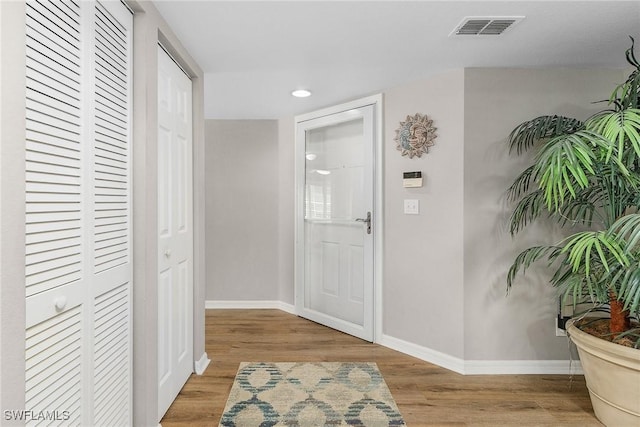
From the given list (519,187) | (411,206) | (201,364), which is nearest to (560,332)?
(519,187)

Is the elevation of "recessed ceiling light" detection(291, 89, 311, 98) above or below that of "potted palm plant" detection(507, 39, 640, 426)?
above

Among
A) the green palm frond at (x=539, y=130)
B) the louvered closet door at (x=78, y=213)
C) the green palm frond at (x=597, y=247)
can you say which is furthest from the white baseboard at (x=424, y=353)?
the louvered closet door at (x=78, y=213)

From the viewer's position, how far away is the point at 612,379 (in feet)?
6.49

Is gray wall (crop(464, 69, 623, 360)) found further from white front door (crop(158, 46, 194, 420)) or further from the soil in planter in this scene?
white front door (crop(158, 46, 194, 420))

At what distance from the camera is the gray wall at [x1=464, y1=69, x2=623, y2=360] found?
273 cm

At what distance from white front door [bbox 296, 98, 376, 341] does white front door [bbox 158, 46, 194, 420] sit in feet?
5.02

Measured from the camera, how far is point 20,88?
986 mm

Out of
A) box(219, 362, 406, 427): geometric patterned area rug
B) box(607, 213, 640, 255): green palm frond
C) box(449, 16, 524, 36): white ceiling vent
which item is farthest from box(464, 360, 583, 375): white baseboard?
box(449, 16, 524, 36): white ceiling vent

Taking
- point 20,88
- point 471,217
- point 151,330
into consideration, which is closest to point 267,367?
point 151,330

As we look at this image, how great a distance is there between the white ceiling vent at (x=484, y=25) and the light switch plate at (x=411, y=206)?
1.26 metres

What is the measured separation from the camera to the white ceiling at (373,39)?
191 cm

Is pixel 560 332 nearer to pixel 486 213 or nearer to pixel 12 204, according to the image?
pixel 486 213

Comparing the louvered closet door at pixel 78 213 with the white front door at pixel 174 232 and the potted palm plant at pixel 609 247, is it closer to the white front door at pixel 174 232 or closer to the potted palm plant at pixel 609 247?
the white front door at pixel 174 232

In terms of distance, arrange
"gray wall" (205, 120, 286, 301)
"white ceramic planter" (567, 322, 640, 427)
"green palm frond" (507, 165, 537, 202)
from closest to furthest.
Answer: "white ceramic planter" (567, 322, 640, 427), "green palm frond" (507, 165, 537, 202), "gray wall" (205, 120, 286, 301)
